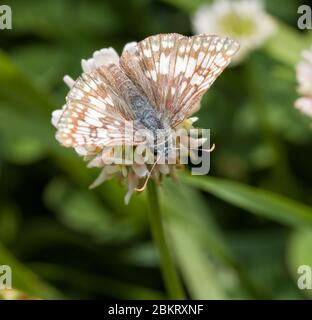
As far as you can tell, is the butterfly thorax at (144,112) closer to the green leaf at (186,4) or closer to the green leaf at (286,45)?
the green leaf at (286,45)

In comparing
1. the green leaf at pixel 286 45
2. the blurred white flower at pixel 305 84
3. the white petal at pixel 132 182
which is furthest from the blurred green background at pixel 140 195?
the white petal at pixel 132 182

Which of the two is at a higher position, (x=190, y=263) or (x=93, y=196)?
(x=93, y=196)

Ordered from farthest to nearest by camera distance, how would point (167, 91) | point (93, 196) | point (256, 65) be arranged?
point (256, 65) < point (93, 196) < point (167, 91)
